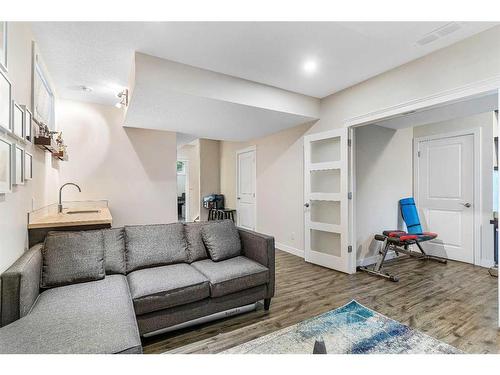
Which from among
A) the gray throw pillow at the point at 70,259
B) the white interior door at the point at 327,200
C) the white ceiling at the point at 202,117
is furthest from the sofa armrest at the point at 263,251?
the white ceiling at the point at 202,117

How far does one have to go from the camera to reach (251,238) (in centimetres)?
246

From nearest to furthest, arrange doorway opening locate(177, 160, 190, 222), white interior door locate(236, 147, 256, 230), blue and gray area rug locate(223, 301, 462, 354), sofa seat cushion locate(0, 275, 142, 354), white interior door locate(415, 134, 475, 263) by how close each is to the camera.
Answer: sofa seat cushion locate(0, 275, 142, 354) → blue and gray area rug locate(223, 301, 462, 354) → white interior door locate(415, 134, 475, 263) → white interior door locate(236, 147, 256, 230) → doorway opening locate(177, 160, 190, 222)

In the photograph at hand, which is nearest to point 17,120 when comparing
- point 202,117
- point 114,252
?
point 114,252

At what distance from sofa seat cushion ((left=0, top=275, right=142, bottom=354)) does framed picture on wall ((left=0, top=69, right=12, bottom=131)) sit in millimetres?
1054

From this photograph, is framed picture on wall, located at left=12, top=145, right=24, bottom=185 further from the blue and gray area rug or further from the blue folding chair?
the blue folding chair

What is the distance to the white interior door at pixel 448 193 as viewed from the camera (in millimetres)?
3646

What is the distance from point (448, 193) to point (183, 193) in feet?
25.7

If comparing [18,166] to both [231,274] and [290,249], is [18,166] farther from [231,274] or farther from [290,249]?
[290,249]

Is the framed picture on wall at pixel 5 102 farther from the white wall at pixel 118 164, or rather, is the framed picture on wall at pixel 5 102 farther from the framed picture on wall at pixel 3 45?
the white wall at pixel 118 164

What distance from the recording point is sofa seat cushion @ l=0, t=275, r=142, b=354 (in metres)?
1.07

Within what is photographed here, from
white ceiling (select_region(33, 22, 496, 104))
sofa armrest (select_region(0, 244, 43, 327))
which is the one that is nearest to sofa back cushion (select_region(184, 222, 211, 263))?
sofa armrest (select_region(0, 244, 43, 327))
